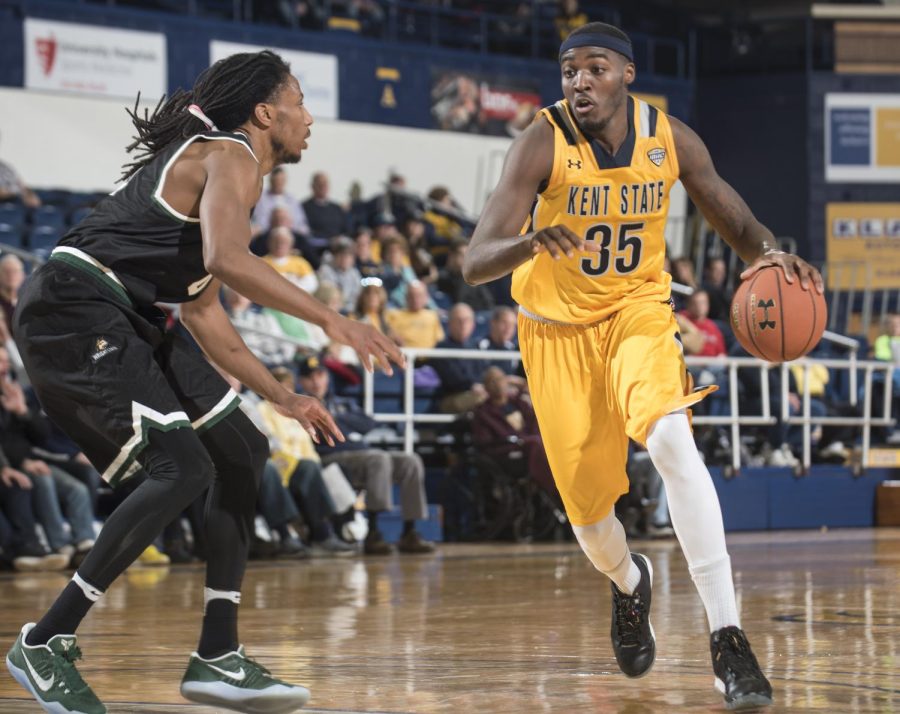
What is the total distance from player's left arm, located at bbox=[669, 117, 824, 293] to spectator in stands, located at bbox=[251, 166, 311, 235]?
9.23m

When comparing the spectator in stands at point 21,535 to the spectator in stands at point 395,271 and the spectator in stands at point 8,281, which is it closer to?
the spectator in stands at point 8,281

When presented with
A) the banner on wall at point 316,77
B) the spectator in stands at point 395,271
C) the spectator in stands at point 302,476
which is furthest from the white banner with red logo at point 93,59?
the spectator in stands at point 302,476

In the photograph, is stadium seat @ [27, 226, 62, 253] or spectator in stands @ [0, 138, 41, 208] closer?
stadium seat @ [27, 226, 62, 253]

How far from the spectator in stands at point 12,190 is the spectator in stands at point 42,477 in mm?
4327

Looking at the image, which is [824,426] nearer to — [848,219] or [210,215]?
[848,219]

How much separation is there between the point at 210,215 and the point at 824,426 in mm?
11391

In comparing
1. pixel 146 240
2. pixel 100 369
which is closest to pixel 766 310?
pixel 146 240

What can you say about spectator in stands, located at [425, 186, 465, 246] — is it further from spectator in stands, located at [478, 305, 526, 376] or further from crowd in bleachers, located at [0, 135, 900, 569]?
spectator in stands, located at [478, 305, 526, 376]

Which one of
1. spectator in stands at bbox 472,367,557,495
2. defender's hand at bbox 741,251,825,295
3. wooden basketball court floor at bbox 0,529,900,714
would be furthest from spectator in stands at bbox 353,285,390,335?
defender's hand at bbox 741,251,825,295

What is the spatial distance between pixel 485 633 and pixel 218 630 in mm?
1856

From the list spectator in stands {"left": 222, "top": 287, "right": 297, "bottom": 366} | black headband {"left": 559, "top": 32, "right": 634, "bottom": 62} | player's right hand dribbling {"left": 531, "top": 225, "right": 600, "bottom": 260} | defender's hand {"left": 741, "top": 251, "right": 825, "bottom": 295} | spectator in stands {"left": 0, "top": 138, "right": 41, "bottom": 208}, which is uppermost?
spectator in stands {"left": 0, "top": 138, "right": 41, "bottom": 208}

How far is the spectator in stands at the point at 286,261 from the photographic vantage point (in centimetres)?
1262

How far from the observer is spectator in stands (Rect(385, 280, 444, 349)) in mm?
12711

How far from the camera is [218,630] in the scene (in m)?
3.81
